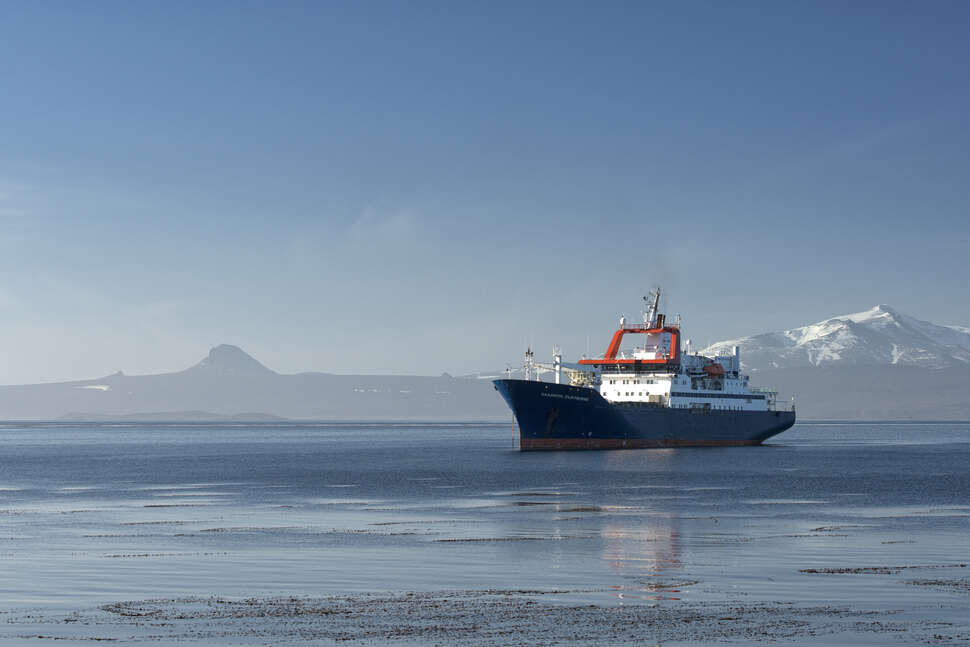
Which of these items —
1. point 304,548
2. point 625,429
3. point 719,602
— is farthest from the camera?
point 625,429

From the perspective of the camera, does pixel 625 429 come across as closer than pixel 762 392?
Yes

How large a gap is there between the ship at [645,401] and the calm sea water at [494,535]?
100.0 ft

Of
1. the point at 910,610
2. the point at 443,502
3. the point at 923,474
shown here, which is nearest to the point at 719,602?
the point at 910,610

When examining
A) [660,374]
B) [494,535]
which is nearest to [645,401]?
[660,374]

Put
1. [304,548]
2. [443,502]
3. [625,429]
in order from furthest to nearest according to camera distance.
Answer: [625,429] < [443,502] < [304,548]

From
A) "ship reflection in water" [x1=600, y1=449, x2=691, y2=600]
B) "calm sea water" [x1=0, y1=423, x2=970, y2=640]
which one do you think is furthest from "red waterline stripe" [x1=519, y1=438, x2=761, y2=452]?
"ship reflection in water" [x1=600, y1=449, x2=691, y2=600]

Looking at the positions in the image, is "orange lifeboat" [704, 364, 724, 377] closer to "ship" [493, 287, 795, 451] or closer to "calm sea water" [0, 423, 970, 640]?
"ship" [493, 287, 795, 451]

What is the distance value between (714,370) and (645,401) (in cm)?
1099

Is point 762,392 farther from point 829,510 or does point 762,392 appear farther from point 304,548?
point 304,548

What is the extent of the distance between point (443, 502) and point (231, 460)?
64.7 metres

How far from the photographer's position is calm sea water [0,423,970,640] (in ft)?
92.0

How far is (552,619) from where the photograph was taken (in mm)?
23281

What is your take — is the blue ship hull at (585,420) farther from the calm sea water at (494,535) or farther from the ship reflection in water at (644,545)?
the ship reflection in water at (644,545)

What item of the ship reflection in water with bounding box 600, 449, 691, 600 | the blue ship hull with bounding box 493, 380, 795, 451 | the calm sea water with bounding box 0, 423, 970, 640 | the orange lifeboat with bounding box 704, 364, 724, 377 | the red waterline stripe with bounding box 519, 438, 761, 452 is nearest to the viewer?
the ship reflection in water with bounding box 600, 449, 691, 600
